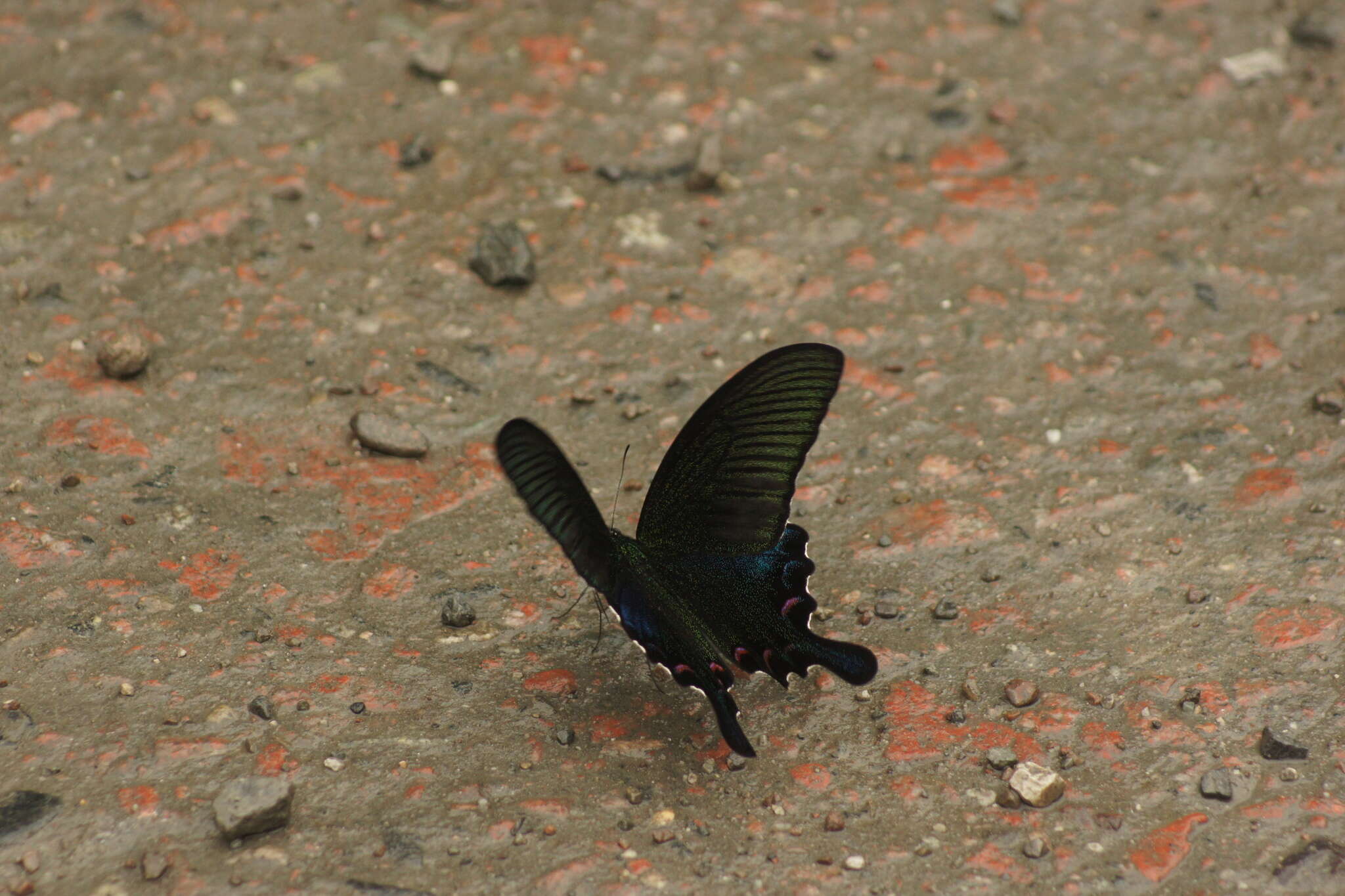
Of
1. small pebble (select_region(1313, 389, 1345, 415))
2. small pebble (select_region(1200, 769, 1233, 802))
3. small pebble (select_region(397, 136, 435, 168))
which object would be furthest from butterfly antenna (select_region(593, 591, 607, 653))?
small pebble (select_region(1313, 389, 1345, 415))

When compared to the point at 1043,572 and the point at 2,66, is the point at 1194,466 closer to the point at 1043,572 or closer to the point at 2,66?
the point at 1043,572

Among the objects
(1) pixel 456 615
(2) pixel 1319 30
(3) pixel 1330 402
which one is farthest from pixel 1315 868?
(2) pixel 1319 30

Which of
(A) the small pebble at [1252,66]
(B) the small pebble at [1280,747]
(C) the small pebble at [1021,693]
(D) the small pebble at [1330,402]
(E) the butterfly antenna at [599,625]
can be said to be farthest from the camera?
(A) the small pebble at [1252,66]

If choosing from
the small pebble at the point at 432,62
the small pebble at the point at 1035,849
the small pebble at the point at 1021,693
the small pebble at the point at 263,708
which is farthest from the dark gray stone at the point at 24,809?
the small pebble at the point at 432,62

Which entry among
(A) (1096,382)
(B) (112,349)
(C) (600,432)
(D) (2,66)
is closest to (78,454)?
(B) (112,349)

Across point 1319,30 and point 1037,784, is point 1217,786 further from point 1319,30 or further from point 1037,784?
point 1319,30

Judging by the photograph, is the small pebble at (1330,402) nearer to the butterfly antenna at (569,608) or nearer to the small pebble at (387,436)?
the butterfly antenna at (569,608)

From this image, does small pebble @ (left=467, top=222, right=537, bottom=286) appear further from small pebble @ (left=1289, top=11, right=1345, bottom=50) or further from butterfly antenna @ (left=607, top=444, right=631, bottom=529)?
small pebble @ (left=1289, top=11, right=1345, bottom=50)
